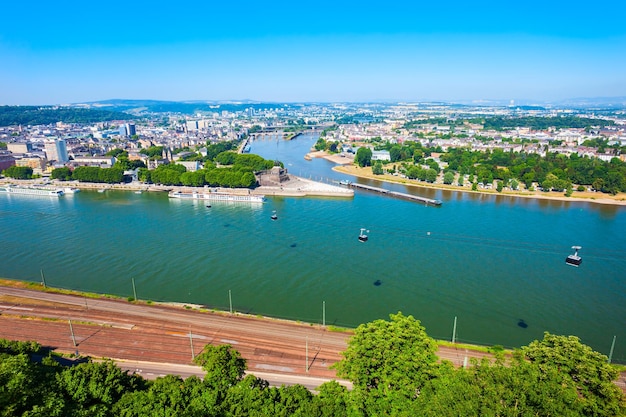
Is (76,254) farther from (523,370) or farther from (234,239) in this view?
(523,370)

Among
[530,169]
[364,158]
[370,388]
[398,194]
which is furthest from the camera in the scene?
[364,158]

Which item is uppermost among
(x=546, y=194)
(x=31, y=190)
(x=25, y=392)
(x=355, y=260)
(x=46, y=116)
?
(x=46, y=116)

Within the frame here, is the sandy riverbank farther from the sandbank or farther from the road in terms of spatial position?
the road

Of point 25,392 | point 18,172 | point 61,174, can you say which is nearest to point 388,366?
point 25,392

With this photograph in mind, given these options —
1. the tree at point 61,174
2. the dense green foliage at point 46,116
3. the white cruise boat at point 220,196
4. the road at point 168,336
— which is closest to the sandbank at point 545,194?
the white cruise boat at point 220,196

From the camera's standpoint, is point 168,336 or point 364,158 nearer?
point 168,336

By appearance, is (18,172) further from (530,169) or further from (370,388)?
(530,169)
